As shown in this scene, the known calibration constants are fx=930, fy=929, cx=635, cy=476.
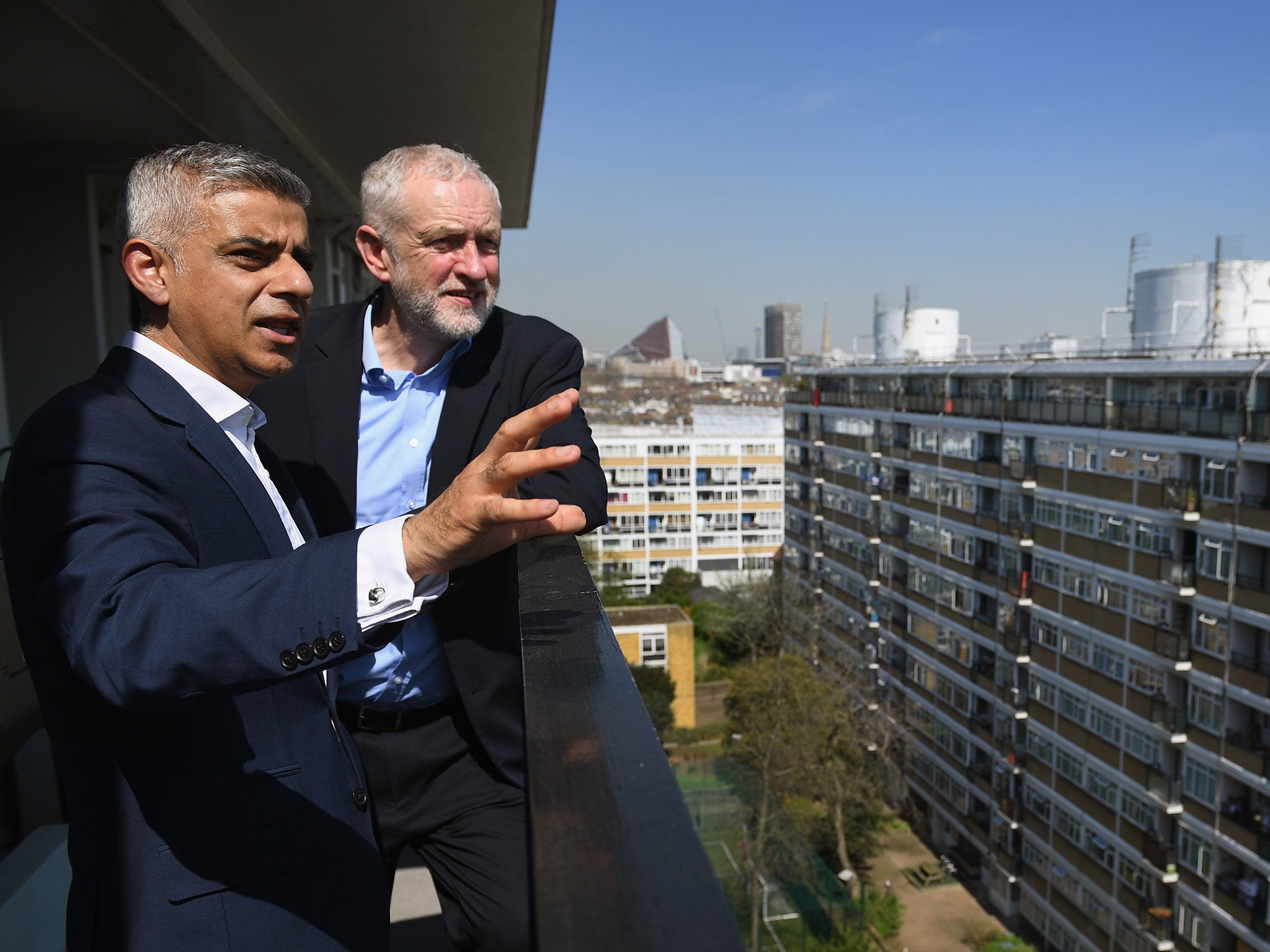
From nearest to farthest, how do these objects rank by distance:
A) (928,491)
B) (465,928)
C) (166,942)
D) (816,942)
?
(166,942) → (465,928) → (816,942) → (928,491)

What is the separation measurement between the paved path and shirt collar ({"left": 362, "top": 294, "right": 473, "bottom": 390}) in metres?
17.7

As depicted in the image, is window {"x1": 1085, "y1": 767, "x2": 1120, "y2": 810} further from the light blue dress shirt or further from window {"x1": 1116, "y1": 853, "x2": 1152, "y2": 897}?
the light blue dress shirt

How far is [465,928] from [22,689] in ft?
3.07

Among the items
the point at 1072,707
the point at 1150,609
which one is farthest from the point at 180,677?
the point at 1072,707

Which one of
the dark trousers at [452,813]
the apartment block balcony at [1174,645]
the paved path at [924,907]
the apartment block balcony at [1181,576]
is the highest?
the dark trousers at [452,813]

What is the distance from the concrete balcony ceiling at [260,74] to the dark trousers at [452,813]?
1881mm

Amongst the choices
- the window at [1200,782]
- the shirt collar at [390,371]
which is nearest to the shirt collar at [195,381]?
the shirt collar at [390,371]

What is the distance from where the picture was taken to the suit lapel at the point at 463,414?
5.79 feet

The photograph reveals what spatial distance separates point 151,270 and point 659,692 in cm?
2131

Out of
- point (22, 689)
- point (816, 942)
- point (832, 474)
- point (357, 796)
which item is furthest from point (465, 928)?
point (832, 474)

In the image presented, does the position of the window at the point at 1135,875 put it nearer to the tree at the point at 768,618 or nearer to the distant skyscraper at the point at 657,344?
the tree at the point at 768,618

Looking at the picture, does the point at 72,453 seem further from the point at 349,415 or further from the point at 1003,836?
the point at 1003,836

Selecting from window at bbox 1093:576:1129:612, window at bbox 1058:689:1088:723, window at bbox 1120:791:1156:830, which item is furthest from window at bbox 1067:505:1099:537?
window at bbox 1120:791:1156:830

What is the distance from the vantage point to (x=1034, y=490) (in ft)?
55.8
